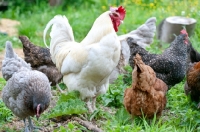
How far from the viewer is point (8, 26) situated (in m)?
11.8

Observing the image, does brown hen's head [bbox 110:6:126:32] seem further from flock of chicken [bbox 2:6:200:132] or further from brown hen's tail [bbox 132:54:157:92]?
brown hen's tail [bbox 132:54:157:92]

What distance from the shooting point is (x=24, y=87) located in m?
5.32

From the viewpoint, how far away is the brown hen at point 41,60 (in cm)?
733

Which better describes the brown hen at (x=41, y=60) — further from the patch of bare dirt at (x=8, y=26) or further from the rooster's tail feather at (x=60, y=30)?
the patch of bare dirt at (x=8, y=26)

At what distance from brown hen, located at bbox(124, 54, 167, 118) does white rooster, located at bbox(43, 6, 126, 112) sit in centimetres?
48

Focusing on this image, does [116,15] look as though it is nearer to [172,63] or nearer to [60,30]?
[60,30]

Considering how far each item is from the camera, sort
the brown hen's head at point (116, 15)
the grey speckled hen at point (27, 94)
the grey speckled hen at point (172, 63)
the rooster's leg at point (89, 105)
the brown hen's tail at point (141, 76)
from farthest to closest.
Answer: the grey speckled hen at point (172, 63), the rooster's leg at point (89, 105), the brown hen's head at point (116, 15), the brown hen's tail at point (141, 76), the grey speckled hen at point (27, 94)

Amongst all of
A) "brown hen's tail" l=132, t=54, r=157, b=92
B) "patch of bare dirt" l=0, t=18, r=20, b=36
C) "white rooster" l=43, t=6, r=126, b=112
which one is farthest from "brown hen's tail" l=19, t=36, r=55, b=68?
"patch of bare dirt" l=0, t=18, r=20, b=36

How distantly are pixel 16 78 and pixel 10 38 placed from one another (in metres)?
5.16

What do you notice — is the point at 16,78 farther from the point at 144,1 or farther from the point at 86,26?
the point at 144,1

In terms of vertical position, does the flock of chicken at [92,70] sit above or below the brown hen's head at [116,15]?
below

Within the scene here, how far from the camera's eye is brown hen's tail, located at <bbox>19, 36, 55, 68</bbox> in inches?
289

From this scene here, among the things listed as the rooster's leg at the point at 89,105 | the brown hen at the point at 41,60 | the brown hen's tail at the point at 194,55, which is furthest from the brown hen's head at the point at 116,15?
the brown hen's tail at the point at 194,55

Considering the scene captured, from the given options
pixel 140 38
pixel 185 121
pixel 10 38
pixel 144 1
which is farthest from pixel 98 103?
pixel 144 1
